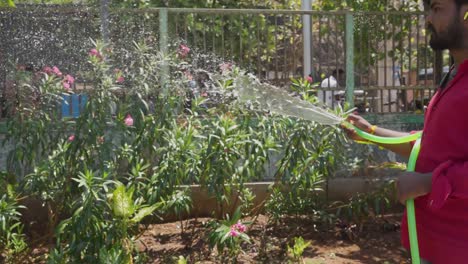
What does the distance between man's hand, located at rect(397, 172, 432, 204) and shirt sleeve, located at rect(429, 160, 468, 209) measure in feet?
0.07

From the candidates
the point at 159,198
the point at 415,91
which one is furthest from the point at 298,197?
the point at 415,91

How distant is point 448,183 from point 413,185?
0.37ft

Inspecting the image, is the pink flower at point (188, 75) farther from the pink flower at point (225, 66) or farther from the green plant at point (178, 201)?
the green plant at point (178, 201)

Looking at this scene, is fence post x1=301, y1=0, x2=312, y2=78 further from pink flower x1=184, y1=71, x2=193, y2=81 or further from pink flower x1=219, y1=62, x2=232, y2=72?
pink flower x1=184, y1=71, x2=193, y2=81

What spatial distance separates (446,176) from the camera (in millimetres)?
1911

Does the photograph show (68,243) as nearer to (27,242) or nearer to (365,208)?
(27,242)

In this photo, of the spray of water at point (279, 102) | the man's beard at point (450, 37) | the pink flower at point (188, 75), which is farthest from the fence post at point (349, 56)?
the man's beard at point (450, 37)

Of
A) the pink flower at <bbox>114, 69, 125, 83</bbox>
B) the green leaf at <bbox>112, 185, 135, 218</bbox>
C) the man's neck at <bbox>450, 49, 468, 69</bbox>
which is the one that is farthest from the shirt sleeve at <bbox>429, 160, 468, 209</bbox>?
the pink flower at <bbox>114, 69, 125, 83</bbox>

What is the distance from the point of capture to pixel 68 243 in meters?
3.76

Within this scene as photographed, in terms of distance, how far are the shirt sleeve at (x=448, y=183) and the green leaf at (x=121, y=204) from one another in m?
2.13

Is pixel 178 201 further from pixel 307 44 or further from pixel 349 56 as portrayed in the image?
pixel 349 56

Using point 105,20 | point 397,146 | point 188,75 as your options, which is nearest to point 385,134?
point 397,146

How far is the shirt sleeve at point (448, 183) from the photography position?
1.89 meters

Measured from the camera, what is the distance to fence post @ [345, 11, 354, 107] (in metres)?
5.68
